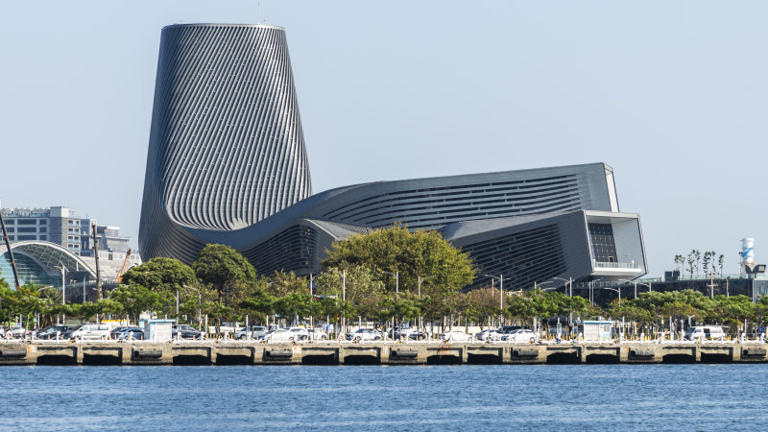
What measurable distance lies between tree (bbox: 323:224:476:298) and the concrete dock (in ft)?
163

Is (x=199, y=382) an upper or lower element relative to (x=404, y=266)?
lower

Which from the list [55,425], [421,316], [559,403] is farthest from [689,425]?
[421,316]

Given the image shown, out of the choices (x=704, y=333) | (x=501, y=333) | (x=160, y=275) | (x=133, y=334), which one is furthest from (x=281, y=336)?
(x=160, y=275)

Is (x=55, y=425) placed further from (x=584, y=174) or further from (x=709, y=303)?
(x=584, y=174)

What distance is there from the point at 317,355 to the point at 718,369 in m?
33.4

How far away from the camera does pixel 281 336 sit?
393 ft

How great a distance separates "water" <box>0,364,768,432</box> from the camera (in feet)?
240

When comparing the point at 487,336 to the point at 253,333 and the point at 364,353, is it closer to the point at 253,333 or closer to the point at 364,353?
the point at 364,353

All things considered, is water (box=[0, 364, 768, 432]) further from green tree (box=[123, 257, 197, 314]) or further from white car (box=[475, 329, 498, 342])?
green tree (box=[123, 257, 197, 314])

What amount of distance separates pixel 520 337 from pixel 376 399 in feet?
139

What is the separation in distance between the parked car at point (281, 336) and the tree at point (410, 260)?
44.0 meters

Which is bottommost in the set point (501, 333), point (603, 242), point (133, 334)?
point (501, 333)

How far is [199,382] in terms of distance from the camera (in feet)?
303

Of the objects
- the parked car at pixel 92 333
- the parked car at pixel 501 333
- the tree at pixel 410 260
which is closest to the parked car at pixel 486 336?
the parked car at pixel 501 333
